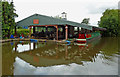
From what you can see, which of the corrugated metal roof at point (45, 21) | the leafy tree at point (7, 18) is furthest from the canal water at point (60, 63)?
the leafy tree at point (7, 18)

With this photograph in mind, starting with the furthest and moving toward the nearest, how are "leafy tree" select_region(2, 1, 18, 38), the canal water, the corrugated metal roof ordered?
"leafy tree" select_region(2, 1, 18, 38) → the corrugated metal roof → the canal water

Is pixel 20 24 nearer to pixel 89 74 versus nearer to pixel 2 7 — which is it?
pixel 2 7

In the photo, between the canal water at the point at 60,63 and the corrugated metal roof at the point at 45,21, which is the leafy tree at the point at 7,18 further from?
the canal water at the point at 60,63

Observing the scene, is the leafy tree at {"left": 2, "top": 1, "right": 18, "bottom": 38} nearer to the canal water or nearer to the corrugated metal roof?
the corrugated metal roof

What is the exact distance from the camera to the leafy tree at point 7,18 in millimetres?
17828

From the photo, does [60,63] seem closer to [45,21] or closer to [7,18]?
[45,21]

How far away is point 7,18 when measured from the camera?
18.5 m

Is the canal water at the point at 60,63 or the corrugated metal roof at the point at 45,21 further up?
the corrugated metal roof at the point at 45,21

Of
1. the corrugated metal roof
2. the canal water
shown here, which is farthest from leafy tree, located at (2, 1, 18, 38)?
the canal water

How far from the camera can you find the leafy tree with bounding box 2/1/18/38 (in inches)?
702

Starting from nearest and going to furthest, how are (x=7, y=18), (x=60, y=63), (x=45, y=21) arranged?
(x=60, y=63), (x=45, y=21), (x=7, y=18)

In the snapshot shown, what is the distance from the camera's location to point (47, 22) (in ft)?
56.9

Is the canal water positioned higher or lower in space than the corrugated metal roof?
lower

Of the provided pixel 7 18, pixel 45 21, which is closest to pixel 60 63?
pixel 45 21
